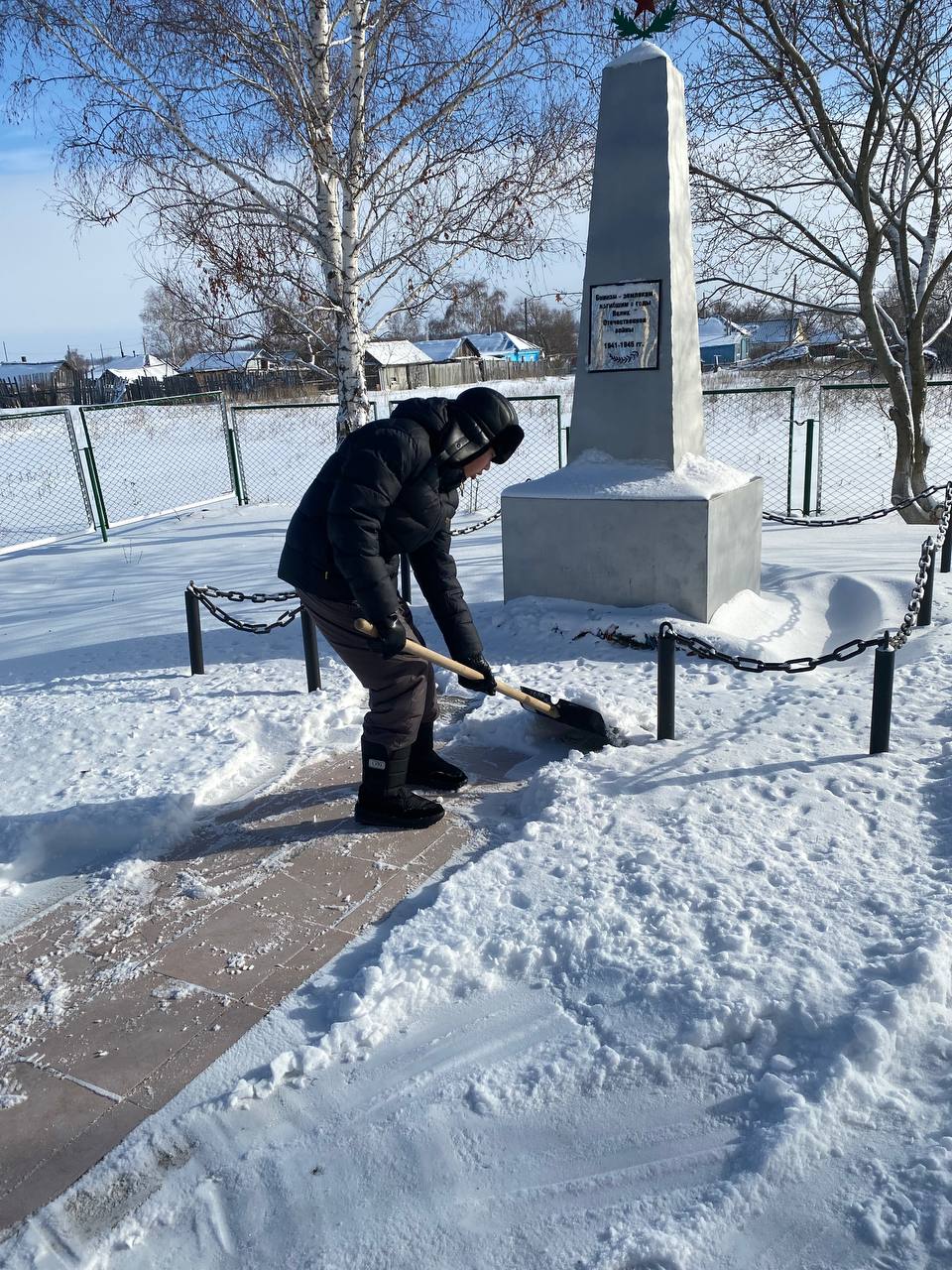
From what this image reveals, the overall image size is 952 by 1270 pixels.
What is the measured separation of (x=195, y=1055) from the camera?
251cm

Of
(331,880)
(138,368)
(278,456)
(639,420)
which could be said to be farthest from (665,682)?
(138,368)

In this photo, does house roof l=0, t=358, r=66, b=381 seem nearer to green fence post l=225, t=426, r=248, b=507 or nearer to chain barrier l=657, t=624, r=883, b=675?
green fence post l=225, t=426, r=248, b=507

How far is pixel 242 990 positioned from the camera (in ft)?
9.11

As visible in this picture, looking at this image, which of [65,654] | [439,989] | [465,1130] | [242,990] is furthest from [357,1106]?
[65,654]

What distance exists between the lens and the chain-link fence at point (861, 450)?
13.3 meters

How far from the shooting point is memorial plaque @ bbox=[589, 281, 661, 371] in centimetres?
577

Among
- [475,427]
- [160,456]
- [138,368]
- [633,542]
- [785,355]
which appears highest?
[138,368]

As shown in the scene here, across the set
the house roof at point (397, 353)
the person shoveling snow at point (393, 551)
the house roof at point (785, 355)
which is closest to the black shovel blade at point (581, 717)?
the person shoveling snow at point (393, 551)

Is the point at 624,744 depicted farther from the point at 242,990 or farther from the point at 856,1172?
the point at 856,1172

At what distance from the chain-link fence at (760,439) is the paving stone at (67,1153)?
1120cm

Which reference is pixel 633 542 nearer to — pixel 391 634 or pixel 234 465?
pixel 391 634

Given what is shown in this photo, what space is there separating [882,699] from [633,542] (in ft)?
7.40

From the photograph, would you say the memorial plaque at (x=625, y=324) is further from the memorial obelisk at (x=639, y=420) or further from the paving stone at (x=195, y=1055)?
the paving stone at (x=195, y=1055)

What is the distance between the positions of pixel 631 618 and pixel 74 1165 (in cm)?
431
